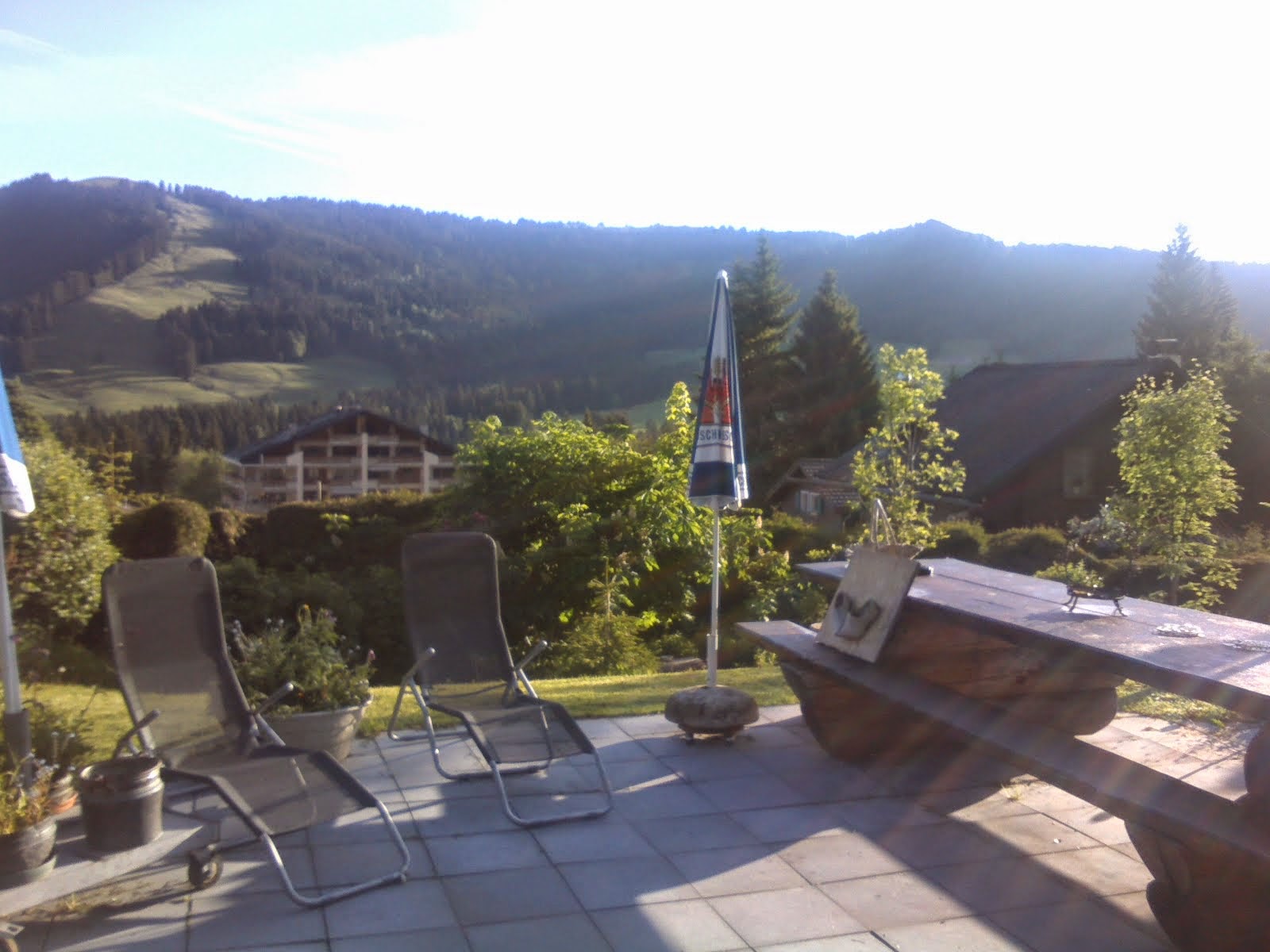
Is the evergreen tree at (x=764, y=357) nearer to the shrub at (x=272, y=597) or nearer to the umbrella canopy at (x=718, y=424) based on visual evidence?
the shrub at (x=272, y=597)

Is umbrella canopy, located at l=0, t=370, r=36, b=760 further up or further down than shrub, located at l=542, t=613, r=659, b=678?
further up

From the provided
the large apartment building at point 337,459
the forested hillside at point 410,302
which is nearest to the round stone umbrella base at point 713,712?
the large apartment building at point 337,459

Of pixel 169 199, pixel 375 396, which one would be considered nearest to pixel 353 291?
pixel 375 396

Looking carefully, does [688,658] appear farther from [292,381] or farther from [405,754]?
[292,381]

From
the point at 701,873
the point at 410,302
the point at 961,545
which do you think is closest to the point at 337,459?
the point at 961,545

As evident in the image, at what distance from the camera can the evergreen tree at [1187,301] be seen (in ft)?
147

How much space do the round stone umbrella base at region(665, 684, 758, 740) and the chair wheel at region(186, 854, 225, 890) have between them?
2407 millimetres

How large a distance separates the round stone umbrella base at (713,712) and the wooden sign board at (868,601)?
55cm

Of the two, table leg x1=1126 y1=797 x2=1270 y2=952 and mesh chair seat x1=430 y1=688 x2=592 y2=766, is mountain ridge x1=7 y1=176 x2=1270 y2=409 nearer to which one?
mesh chair seat x1=430 y1=688 x2=592 y2=766

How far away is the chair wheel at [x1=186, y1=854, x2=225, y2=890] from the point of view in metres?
3.43

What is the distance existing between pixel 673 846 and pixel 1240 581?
8945mm

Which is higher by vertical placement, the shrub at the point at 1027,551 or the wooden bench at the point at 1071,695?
the wooden bench at the point at 1071,695

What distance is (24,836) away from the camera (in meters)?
3.00

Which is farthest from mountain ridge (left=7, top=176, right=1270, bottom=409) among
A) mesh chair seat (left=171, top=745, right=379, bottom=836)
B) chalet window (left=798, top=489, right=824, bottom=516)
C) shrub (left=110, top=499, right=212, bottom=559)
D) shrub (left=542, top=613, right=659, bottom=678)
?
mesh chair seat (left=171, top=745, right=379, bottom=836)
